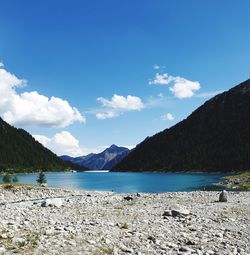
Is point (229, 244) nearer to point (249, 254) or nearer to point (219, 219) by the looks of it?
point (249, 254)

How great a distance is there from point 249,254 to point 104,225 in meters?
9.29

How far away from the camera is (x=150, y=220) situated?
28422mm

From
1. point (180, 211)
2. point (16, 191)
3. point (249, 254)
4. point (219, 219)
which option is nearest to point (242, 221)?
point (219, 219)

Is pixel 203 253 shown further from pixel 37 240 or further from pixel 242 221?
pixel 242 221

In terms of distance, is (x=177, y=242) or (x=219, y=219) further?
(x=219, y=219)

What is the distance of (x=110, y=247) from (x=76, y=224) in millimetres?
6344

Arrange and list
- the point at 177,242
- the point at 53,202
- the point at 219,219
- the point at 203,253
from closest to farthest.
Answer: the point at 203,253, the point at 177,242, the point at 219,219, the point at 53,202

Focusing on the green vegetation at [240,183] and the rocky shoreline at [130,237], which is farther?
the green vegetation at [240,183]

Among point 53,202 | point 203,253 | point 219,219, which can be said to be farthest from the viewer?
point 53,202

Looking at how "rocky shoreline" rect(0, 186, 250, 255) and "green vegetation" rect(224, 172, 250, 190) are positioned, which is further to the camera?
"green vegetation" rect(224, 172, 250, 190)

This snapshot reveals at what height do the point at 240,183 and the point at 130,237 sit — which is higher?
the point at 130,237

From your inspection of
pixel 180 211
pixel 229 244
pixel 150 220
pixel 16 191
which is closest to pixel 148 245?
pixel 229 244

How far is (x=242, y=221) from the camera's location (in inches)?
1186

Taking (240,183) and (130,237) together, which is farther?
(240,183)
